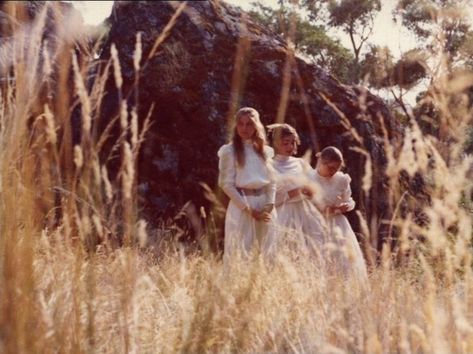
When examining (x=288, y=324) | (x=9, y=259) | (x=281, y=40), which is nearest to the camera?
(x=9, y=259)

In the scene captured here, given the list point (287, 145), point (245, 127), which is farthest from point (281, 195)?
point (245, 127)

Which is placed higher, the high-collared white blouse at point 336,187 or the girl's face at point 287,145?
the girl's face at point 287,145

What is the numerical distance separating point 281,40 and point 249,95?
0.93 metres

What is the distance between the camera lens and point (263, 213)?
4.32m

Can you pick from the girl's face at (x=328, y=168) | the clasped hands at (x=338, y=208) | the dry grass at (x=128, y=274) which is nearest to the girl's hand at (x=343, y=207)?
the clasped hands at (x=338, y=208)

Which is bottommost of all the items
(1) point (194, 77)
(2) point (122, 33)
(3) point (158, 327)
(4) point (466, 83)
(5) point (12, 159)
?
(3) point (158, 327)

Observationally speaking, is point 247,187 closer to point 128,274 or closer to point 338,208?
point 338,208

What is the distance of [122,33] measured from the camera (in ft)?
23.5

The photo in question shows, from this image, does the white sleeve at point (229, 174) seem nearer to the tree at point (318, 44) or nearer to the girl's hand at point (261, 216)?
the girl's hand at point (261, 216)

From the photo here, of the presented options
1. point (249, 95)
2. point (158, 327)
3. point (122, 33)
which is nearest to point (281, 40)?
point (249, 95)

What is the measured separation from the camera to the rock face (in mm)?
6957

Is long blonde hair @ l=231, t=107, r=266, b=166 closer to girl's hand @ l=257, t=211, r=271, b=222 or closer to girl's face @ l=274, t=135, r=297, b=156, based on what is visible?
girl's face @ l=274, t=135, r=297, b=156

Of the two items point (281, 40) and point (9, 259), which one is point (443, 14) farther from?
point (281, 40)

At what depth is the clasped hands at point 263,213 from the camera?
169 inches
